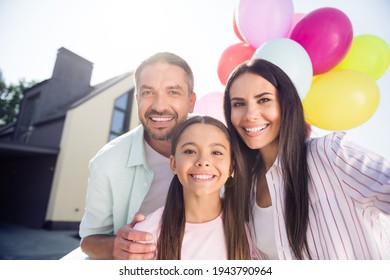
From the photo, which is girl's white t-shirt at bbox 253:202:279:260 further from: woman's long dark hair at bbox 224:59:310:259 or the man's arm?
the man's arm

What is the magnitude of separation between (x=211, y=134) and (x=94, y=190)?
30.1 inches

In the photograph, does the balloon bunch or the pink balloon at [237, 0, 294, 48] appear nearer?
the balloon bunch

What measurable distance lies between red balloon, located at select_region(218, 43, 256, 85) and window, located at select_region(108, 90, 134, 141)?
18.9ft

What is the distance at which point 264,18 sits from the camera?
195 cm

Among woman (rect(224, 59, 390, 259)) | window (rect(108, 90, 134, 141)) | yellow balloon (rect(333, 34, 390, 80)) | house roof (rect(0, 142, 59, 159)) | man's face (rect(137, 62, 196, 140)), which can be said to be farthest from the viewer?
window (rect(108, 90, 134, 141))

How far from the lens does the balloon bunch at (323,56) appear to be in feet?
5.70

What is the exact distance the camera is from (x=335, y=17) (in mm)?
1806

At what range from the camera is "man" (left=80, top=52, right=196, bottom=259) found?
1510mm

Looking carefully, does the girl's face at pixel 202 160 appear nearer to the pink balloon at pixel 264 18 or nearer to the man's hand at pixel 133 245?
the man's hand at pixel 133 245

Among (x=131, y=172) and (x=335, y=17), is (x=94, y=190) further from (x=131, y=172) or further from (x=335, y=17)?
(x=335, y=17)

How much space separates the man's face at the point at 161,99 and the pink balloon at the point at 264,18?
2.43 feet

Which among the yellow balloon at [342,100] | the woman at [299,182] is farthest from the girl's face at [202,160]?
the yellow balloon at [342,100]

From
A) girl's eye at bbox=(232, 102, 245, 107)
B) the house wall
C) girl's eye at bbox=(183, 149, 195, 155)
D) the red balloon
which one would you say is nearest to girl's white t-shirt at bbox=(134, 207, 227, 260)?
girl's eye at bbox=(183, 149, 195, 155)
